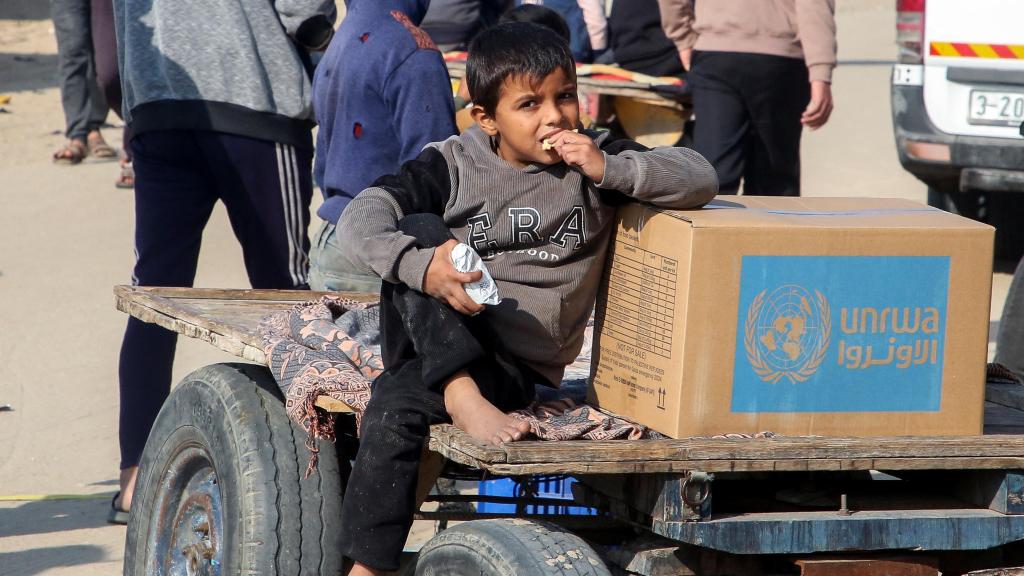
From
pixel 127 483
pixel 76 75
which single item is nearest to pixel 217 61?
pixel 127 483

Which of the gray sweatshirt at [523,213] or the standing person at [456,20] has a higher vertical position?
the gray sweatshirt at [523,213]

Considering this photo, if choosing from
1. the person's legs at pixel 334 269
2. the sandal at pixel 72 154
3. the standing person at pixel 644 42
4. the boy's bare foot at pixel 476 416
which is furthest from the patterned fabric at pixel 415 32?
the sandal at pixel 72 154

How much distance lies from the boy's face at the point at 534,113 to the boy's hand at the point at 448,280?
284mm

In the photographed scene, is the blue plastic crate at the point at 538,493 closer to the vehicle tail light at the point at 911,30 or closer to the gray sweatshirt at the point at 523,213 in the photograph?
the gray sweatshirt at the point at 523,213

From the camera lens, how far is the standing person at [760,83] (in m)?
Answer: 6.30

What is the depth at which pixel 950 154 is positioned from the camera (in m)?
7.21

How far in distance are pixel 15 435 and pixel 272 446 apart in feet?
10.3

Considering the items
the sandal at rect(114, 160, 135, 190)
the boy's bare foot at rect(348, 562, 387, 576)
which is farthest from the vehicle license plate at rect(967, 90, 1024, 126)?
the sandal at rect(114, 160, 135, 190)

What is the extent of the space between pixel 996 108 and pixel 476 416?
17.1ft

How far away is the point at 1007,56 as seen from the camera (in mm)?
6816

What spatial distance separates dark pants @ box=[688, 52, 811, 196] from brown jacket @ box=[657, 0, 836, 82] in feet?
0.16

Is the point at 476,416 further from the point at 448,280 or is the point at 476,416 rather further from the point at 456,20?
the point at 456,20

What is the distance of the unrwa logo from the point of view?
2.60 m

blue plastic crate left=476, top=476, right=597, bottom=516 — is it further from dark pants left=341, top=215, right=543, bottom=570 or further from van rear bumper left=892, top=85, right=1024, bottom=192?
van rear bumper left=892, top=85, right=1024, bottom=192
